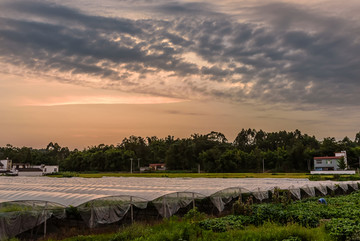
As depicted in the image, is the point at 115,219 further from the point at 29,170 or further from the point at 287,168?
the point at 29,170

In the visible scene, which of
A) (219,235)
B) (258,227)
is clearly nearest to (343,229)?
(258,227)

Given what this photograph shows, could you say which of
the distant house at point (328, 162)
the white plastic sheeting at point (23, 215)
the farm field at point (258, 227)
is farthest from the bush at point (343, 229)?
the distant house at point (328, 162)

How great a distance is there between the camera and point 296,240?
→ 12.1 meters

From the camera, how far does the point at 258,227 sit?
15250mm

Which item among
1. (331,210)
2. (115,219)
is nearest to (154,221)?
(115,219)

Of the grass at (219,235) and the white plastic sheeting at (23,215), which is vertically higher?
the white plastic sheeting at (23,215)

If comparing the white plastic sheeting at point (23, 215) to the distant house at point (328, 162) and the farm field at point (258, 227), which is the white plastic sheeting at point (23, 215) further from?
the distant house at point (328, 162)

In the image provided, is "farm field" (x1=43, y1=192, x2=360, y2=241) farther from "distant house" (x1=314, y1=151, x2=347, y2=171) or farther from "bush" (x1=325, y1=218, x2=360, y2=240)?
"distant house" (x1=314, y1=151, x2=347, y2=171)

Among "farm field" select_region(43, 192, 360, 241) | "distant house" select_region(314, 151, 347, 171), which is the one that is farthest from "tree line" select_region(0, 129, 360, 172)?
"farm field" select_region(43, 192, 360, 241)

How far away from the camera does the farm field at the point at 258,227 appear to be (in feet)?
41.9

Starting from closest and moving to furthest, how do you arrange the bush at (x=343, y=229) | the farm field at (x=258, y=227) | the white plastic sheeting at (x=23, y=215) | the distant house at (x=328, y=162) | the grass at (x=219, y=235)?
the bush at (x=343, y=229), the grass at (x=219, y=235), the farm field at (x=258, y=227), the white plastic sheeting at (x=23, y=215), the distant house at (x=328, y=162)

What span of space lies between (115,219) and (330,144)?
91.4 meters

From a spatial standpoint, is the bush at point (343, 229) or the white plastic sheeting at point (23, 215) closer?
the bush at point (343, 229)

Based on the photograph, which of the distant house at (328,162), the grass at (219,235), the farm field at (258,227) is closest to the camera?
the grass at (219,235)
